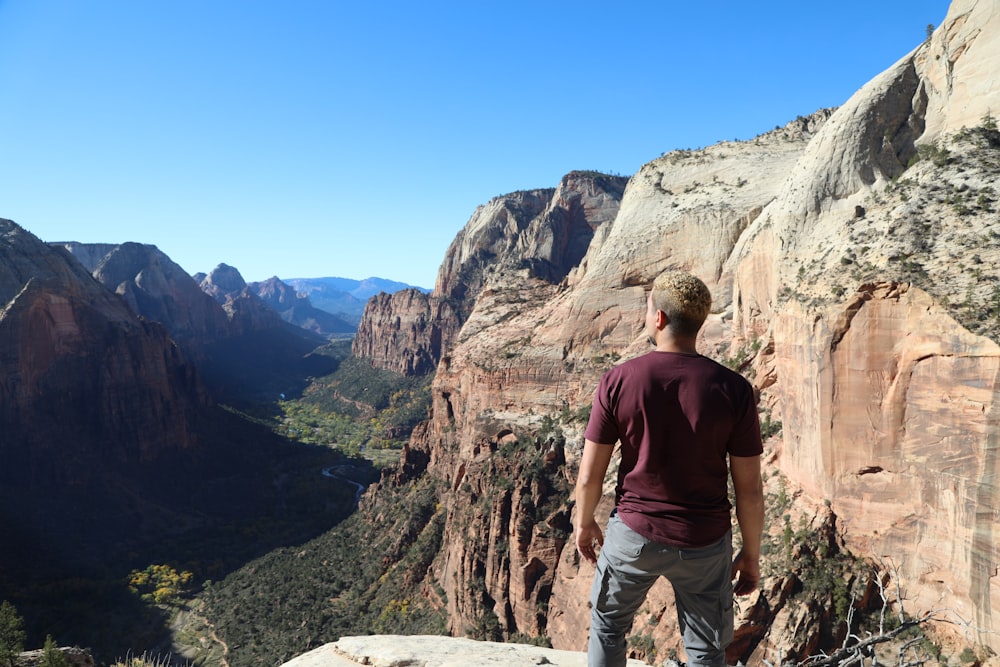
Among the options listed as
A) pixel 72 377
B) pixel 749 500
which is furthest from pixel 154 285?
pixel 749 500

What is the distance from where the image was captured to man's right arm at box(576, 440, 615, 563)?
16.6 feet

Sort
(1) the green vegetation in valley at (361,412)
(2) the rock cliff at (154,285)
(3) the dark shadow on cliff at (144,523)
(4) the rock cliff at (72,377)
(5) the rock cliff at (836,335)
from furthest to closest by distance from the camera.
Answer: (2) the rock cliff at (154,285)
(1) the green vegetation in valley at (361,412)
(4) the rock cliff at (72,377)
(3) the dark shadow on cliff at (144,523)
(5) the rock cliff at (836,335)

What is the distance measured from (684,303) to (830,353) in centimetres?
1559

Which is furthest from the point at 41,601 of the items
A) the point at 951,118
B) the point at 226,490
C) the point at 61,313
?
the point at 951,118

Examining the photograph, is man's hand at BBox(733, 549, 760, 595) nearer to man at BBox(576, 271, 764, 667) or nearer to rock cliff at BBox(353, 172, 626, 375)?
man at BBox(576, 271, 764, 667)

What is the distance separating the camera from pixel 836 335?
17.5 metres

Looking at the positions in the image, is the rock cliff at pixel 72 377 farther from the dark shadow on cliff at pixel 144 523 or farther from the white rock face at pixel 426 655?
the white rock face at pixel 426 655

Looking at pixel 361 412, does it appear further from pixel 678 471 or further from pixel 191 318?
pixel 678 471

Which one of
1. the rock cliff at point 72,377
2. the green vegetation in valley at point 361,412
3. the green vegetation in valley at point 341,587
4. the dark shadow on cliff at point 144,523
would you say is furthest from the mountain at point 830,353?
the green vegetation in valley at point 361,412

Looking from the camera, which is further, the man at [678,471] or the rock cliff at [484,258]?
the rock cliff at [484,258]

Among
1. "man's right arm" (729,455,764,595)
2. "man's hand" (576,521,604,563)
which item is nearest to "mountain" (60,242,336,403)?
"man's hand" (576,521,604,563)

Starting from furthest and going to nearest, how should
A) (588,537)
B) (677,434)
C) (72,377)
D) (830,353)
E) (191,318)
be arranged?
(191,318) → (72,377) → (830,353) → (588,537) → (677,434)

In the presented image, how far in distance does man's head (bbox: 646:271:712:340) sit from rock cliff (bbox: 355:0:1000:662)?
448 inches

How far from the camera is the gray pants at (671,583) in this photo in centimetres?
508
